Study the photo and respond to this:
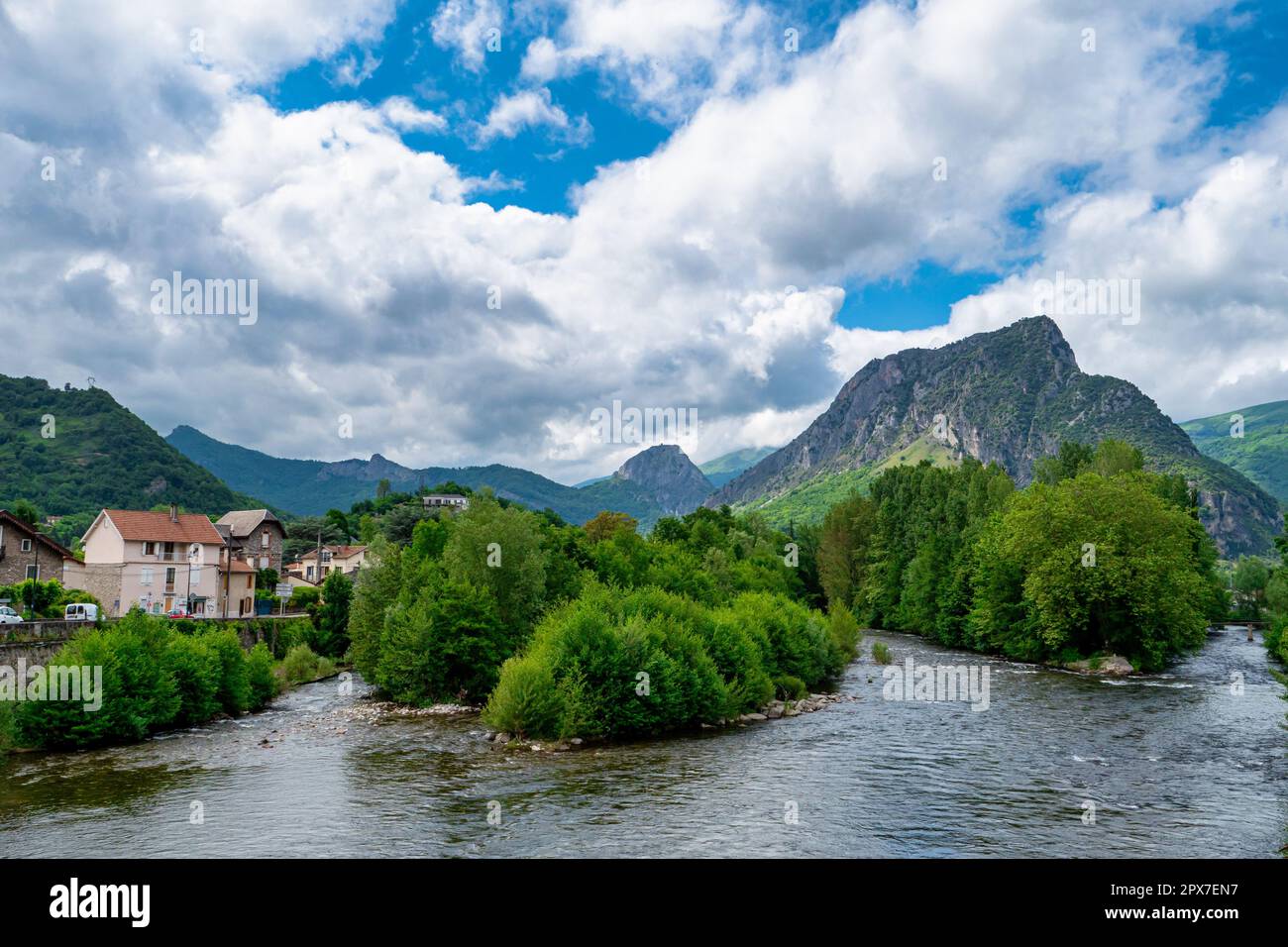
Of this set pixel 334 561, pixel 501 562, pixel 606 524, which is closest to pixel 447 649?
pixel 501 562

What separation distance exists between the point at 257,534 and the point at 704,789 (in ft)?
315

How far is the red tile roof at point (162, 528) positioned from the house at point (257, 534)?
14751 mm

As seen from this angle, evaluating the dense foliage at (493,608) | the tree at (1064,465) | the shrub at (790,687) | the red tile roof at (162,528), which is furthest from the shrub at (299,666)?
the tree at (1064,465)

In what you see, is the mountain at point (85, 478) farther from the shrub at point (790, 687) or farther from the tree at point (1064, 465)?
the tree at point (1064, 465)

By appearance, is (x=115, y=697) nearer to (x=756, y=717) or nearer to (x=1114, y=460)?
(x=756, y=717)

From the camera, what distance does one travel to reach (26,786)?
2917cm

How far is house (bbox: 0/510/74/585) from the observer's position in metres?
63.8

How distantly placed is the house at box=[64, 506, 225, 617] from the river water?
4362cm

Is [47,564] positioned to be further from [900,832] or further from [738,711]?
[900,832]

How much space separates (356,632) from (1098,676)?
173ft

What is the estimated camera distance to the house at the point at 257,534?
105 metres

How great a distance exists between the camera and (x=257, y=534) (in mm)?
108625

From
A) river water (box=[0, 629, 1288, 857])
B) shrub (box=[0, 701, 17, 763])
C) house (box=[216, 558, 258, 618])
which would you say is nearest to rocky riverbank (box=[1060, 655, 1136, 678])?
river water (box=[0, 629, 1288, 857])
